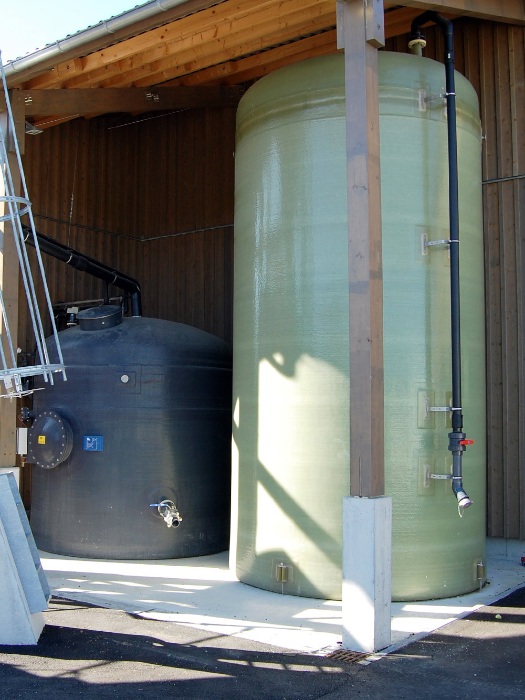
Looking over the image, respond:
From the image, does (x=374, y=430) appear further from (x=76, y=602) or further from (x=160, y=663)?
(x=76, y=602)

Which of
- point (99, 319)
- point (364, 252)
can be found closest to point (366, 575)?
point (364, 252)

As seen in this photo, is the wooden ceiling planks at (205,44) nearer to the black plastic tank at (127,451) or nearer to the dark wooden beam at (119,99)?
the dark wooden beam at (119,99)

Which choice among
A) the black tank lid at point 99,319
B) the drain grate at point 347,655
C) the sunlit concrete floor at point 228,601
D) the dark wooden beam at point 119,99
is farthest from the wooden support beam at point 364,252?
the black tank lid at point 99,319

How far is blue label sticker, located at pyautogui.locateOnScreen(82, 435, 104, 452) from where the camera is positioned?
952cm

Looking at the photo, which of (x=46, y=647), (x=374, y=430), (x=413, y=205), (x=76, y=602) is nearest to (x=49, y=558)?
(x=76, y=602)

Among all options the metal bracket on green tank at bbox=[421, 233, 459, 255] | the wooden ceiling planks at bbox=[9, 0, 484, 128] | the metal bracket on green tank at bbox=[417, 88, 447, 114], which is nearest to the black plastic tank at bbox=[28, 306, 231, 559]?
the wooden ceiling planks at bbox=[9, 0, 484, 128]

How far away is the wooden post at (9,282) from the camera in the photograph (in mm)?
8148

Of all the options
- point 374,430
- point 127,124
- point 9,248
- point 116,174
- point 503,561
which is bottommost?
point 503,561

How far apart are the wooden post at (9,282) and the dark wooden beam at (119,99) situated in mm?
412

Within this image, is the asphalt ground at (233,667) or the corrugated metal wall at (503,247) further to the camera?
the corrugated metal wall at (503,247)

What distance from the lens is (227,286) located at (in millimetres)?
13172

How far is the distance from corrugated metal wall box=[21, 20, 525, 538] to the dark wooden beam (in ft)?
6.73

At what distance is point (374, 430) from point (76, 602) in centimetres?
342

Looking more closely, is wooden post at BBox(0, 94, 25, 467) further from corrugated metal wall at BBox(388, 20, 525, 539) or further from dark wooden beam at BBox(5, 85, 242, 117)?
corrugated metal wall at BBox(388, 20, 525, 539)
